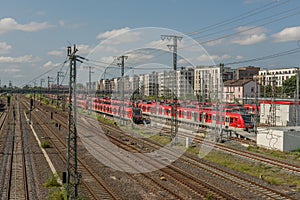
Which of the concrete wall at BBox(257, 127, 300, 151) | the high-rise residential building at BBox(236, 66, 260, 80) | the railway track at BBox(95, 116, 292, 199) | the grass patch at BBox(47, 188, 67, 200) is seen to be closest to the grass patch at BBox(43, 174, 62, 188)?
the grass patch at BBox(47, 188, 67, 200)

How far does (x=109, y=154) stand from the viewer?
804 inches

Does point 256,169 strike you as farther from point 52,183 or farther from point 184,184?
point 52,183

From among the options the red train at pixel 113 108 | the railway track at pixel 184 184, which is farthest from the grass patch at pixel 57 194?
the red train at pixel 113 108

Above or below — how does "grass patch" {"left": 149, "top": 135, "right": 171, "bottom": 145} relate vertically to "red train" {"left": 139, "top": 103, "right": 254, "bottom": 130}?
below

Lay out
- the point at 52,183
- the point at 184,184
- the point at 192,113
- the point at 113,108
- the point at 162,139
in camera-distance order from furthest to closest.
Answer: the point at 113,108
the point at 192,113
the point at 162,139
the point at 184,184
the point at 52,183

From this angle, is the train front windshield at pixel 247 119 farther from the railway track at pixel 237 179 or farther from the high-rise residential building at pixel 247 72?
the high-rise residential building at pixel 247 72

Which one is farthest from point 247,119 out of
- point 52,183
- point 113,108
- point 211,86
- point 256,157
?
point 52,183

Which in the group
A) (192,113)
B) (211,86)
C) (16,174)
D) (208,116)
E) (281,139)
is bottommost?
(16,174)

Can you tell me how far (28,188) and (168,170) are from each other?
6211mm

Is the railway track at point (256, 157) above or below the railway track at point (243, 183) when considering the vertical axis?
above

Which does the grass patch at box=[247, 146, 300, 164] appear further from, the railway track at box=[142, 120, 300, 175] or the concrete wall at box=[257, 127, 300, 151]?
the railway track at box=[142, 120, 300, 175]

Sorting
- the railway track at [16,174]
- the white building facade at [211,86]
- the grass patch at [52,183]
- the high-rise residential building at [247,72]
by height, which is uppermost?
the high-rise residential building at [247,72]

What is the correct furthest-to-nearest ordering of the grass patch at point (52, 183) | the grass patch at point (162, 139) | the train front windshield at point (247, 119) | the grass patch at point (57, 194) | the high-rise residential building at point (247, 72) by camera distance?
the high-rise residential building at point (247, 72) → the train front windshield at point (247, 119) → the grass patch at point (162, 139) → the grass patch at point (52, 183) → the grass patch at point (57, 194)

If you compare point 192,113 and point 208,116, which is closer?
point 208,116
